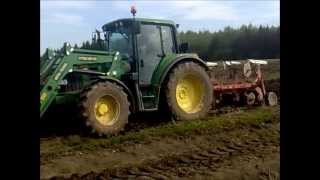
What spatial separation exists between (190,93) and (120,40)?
5.50 ft

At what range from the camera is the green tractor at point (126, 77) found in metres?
8.50

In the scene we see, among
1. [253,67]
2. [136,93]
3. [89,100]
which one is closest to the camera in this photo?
[89,100]

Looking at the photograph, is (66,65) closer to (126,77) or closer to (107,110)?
(107,110)

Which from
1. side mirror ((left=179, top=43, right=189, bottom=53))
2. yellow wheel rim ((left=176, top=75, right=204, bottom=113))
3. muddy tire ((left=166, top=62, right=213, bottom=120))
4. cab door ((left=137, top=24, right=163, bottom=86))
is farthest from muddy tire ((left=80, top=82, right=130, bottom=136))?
side mirror ((left=179, top=43, right=189, bottom=53))

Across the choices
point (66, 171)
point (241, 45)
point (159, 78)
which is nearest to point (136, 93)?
point (159, 78)

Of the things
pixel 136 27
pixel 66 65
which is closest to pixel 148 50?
pixel 136 27

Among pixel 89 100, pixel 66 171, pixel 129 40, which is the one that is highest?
pixel 129 40

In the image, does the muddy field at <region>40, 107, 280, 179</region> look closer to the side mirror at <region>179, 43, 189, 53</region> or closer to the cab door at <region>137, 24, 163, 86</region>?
the cab door at <region>137, 24, 163, 86</region>

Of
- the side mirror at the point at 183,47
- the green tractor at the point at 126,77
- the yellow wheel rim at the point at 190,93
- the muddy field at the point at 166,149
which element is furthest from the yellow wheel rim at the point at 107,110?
the side mirror at the point at 183,47

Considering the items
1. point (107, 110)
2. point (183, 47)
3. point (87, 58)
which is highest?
point (183, 47)

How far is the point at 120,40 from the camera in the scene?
385 inches

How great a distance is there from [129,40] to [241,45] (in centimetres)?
1899

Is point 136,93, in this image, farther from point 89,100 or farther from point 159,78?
point 89,100
